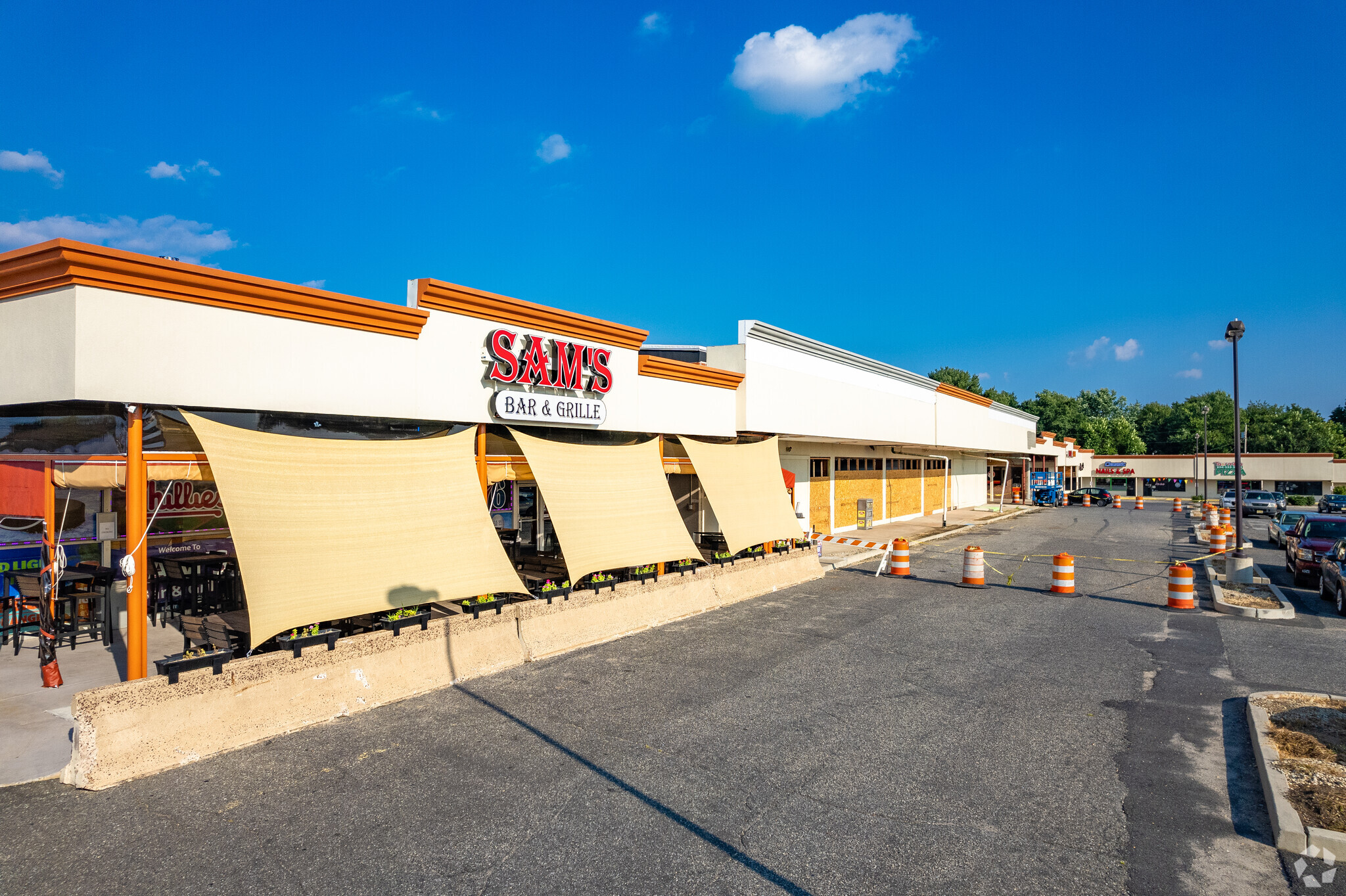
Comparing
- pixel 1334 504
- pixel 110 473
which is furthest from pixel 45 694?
pixel 1334 504

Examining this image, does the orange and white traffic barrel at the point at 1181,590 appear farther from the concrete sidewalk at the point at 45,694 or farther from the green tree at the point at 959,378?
the green tree at the point at 959,378

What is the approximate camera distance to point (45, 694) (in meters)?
8.86

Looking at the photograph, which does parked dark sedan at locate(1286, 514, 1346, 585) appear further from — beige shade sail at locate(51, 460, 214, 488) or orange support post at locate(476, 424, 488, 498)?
beige shade sail at locate(51, 460, 214, 488)

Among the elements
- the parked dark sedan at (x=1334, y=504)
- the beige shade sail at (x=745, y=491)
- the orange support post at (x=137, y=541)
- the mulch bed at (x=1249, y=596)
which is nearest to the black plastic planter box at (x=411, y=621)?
the orange support post at (x=137, y=541)

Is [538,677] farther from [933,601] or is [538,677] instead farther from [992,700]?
[933,601]

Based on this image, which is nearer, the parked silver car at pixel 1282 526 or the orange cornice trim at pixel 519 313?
the orange cornice trim at pixel 519 313

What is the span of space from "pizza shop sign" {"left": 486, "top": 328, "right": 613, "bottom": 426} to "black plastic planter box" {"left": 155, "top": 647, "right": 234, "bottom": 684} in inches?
217

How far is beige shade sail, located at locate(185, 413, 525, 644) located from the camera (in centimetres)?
830

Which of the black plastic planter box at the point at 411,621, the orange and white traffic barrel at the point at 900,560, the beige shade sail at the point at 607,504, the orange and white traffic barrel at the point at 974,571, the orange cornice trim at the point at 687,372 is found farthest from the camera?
the orange and white traffic barrel at the point at 900,560

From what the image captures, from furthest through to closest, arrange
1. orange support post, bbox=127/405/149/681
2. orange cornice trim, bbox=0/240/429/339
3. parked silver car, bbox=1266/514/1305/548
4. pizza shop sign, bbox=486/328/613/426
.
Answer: parked silver car, bbox=1266/514/1305/548, pizza shop sign, bbox=486/328/613/426, orange support post, bbox=127/405/149/681, orange cornice trim, bbox=0/240/429/339

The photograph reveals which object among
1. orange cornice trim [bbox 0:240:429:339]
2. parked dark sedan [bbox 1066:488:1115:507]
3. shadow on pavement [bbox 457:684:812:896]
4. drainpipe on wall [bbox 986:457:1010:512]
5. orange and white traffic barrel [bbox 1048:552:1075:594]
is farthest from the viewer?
drainpipe on wall [bbox 986:457:1010:512]

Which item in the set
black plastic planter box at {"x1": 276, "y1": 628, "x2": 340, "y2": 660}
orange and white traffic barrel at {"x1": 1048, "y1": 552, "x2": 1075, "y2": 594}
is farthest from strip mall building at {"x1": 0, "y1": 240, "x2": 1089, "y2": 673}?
orange and white traffic barrel at {"x1": 1048, "y1": 552, "x2": 1075, "y2": 594}

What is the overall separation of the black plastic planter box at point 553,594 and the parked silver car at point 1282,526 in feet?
94.4

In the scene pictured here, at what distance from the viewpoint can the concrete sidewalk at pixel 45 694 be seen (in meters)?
6.93
